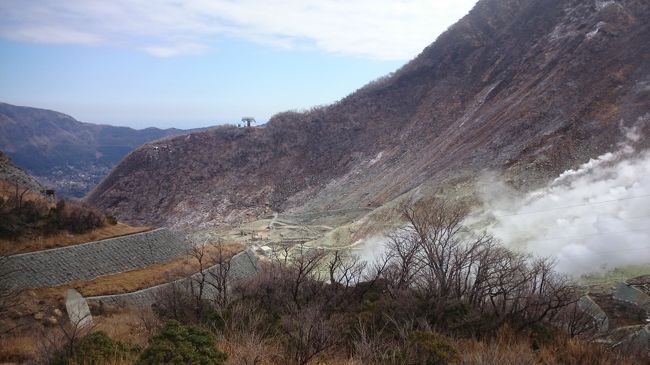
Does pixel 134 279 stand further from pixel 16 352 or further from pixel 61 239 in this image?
pixel 16 352

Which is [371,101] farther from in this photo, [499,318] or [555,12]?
[499,318]

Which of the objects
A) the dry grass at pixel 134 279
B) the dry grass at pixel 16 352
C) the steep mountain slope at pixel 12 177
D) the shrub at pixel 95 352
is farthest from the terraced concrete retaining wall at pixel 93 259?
the shrub at pixel 95 352

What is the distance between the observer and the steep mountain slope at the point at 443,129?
30.9 meters

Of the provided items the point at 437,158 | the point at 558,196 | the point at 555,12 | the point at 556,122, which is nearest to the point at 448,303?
the point at 558,196

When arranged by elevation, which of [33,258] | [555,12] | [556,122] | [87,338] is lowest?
[33,258]

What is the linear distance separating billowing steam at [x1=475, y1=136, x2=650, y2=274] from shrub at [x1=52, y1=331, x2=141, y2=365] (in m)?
17.3

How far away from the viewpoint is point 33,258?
19906mm

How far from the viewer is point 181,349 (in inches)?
247

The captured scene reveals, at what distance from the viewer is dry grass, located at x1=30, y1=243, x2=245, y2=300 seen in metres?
19.4

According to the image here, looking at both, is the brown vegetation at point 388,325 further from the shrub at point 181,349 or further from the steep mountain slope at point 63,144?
the steep mountain slope at point 63,144

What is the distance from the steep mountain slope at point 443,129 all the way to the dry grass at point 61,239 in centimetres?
1831

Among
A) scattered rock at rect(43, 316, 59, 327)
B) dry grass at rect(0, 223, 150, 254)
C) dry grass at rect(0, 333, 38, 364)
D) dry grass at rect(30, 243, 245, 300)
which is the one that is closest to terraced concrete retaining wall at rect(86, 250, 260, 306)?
dry grass at rect(30, 243, 245, 300)

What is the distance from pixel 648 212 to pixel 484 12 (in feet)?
136

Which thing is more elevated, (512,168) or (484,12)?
(484,12)
